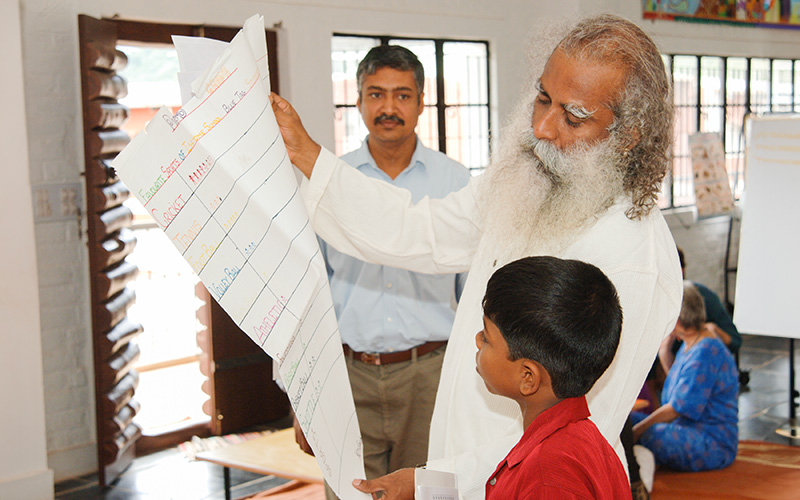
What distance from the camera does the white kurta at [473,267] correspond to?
1.38m

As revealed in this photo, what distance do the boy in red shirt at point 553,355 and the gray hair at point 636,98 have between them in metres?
0.27

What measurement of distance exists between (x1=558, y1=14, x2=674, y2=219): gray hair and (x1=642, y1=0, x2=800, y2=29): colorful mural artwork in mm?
7045

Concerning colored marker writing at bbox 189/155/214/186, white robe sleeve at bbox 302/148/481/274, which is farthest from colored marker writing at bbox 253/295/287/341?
white robe sleeve at bbox 302/148/481/274

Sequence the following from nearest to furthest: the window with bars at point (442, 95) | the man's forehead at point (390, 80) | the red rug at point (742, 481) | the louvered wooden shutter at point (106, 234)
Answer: the man's forehead at point (390, 80) → the red rug at point (742, 481) → the louvered wooden shutter at point (106, 234) → the window with bars at point (442, 95)

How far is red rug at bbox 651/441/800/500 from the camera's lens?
3342mm

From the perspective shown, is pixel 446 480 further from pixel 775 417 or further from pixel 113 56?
pixel 775 417

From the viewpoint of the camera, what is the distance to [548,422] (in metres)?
1.25

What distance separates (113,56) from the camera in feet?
13.9

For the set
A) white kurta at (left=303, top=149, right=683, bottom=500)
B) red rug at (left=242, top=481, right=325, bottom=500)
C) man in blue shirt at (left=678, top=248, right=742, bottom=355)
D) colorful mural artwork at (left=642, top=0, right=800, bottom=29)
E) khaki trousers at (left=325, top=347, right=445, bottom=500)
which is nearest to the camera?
white kurta at (left=303, top=149, right=683, bottom=500)

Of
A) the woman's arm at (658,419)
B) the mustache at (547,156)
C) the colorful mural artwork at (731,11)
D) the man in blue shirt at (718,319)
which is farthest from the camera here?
the colorful mural artwork at (731,11)

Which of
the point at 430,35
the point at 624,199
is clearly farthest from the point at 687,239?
the point at 624,199

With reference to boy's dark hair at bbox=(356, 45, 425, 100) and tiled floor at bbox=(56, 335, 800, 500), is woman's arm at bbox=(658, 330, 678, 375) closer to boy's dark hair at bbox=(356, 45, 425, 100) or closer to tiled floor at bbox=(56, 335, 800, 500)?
tiled floor at bbox=(56, 335, 800, 500)

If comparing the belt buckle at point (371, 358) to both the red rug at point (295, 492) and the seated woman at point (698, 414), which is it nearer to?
the red rug at point (295, 492)

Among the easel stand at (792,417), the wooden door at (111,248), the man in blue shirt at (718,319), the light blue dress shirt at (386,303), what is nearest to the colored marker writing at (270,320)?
the light blue dress shirt at (386,303)
